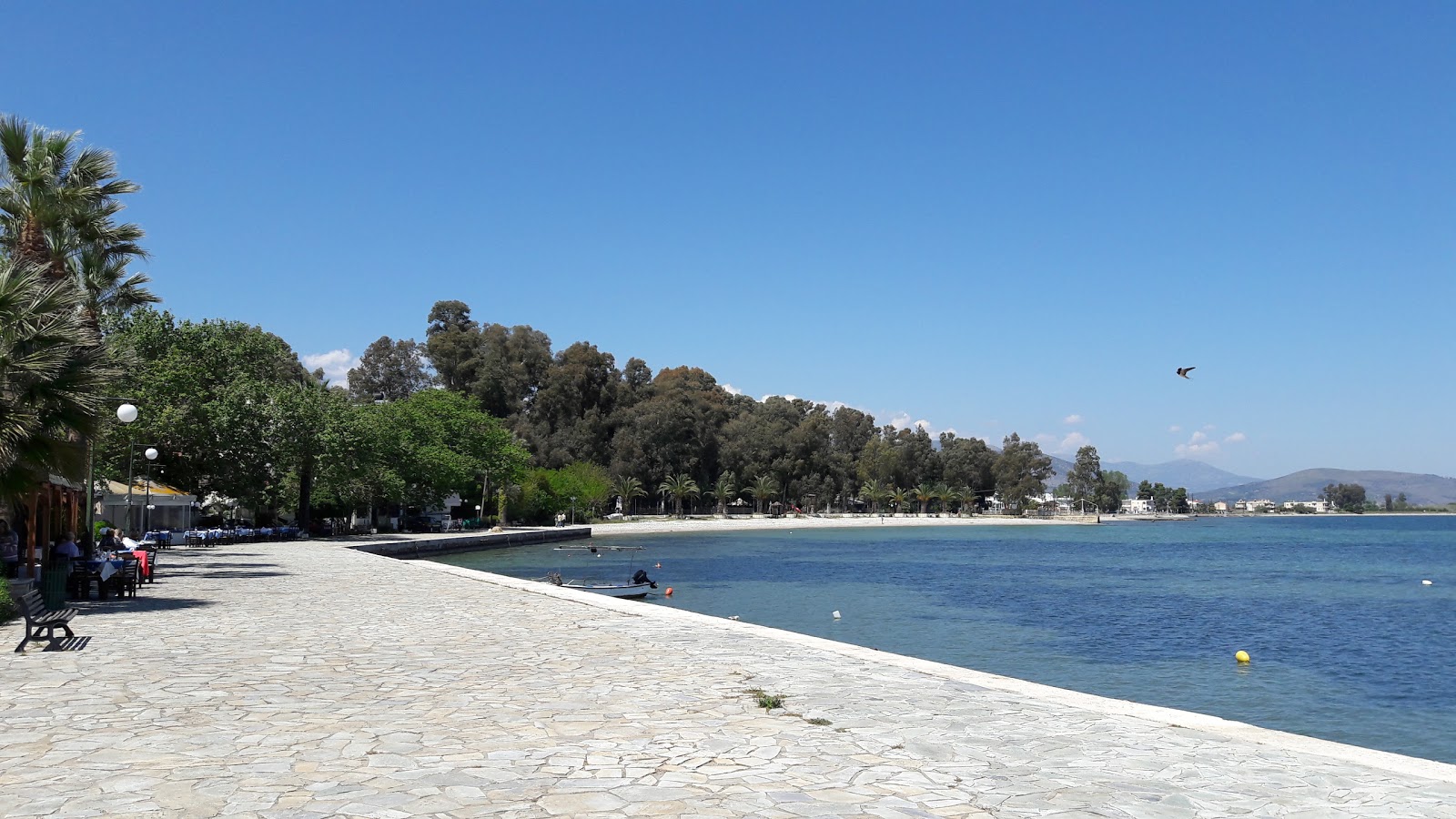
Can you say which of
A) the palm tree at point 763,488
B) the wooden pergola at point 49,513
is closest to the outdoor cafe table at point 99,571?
the wooden pergola at point 49,513

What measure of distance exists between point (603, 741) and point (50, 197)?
19.2 metres

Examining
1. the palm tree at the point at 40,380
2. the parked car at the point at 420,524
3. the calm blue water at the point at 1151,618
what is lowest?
the calm blue water at the point at 1151,618

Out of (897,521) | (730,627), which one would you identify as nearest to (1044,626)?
(730,627)

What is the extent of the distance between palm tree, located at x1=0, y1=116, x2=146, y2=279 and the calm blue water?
17818mm

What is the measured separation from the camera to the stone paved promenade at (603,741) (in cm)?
607

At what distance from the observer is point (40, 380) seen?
48.3 ft

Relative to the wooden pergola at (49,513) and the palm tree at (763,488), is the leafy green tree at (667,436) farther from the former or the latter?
the wooden pergola at (49,513)

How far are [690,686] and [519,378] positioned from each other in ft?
299

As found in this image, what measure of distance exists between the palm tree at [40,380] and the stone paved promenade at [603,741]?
2783mm

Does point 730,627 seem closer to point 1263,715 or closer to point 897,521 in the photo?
point 1263,715

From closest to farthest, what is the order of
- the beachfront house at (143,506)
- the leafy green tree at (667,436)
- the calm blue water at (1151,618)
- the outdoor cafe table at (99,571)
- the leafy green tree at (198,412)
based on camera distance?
the calm blue water at (1151,618) → the outdoor cafe table at (99,571) → the beachfront house at (143,506) → the leafy green tree at (198,412) → the leafy green tree at (667,436)

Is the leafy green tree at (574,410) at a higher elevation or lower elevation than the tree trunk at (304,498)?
higher

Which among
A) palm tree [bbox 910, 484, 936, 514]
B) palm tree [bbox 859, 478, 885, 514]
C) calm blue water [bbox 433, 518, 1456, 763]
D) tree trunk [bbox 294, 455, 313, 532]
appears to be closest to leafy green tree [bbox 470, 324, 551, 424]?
calm blue water [bbox 433, 518, 1456, 763]

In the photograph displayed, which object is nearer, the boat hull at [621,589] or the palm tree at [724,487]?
the boat hull at [621,589]
